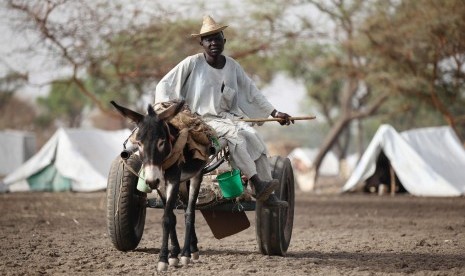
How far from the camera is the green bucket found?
7.52 m

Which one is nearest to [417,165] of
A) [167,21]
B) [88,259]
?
[167,21]

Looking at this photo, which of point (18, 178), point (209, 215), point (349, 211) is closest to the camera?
point (209, 215)

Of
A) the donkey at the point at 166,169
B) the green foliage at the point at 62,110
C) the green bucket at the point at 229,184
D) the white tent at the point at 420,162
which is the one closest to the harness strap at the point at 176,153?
the donkey at the point at 166,169

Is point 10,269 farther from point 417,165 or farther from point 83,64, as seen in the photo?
point 417,165

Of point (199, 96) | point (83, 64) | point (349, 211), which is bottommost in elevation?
point (349, 211)

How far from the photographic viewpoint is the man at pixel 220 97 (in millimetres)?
7656

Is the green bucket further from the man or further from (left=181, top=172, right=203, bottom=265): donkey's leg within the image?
(left=181, top=172, right=203, bottom=265): donkey's leg

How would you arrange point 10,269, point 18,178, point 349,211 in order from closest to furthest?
point 10,269 < point 349,211 < point 18,178

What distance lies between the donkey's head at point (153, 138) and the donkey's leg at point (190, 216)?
0.70 metres

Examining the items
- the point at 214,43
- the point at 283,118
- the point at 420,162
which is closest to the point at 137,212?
the point at 283,118

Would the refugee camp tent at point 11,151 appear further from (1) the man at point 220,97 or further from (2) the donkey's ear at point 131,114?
(2) the donkey's ear at point 131,114

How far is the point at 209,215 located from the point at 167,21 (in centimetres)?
1285

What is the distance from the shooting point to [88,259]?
25.5 feet

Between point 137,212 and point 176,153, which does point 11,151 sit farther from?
point 176,153
